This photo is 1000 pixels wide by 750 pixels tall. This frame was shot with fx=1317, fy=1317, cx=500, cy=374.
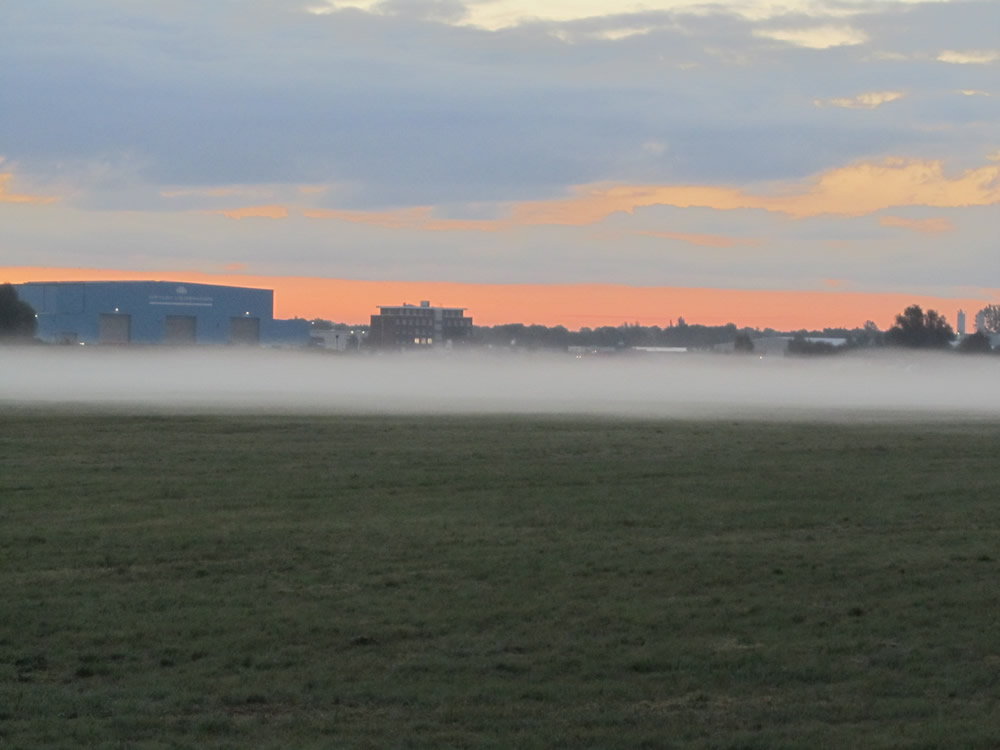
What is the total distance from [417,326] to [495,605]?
17777 centimetres

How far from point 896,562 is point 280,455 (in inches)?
681

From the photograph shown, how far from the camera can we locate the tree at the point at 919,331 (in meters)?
140

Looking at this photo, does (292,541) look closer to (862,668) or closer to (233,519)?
(233,519)

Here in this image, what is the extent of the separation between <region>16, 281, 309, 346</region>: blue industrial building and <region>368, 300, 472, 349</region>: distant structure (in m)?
49.7

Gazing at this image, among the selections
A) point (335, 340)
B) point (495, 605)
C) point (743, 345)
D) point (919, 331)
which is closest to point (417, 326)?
point (335, 340)

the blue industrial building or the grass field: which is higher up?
the blue industrial building

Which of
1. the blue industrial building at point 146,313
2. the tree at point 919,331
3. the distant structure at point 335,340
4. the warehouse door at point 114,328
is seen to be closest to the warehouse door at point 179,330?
the blue industrial building at point 146,313

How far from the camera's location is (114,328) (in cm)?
12888

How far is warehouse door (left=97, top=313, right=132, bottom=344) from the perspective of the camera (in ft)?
420

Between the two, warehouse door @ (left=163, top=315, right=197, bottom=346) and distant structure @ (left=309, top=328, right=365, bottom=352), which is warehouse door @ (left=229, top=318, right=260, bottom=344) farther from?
distant structure @ (left=309, top=328, right=365, bottom=352)

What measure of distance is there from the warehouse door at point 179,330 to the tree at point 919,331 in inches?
Result: 2917

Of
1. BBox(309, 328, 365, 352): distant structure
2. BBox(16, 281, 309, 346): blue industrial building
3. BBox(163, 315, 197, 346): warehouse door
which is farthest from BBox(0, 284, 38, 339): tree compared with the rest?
BBox(309, 328, 365, 352): distant structure

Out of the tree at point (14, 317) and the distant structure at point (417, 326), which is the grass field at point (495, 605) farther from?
the distant structure at point (417, 326)

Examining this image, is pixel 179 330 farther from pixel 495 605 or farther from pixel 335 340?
pixel 495 605
